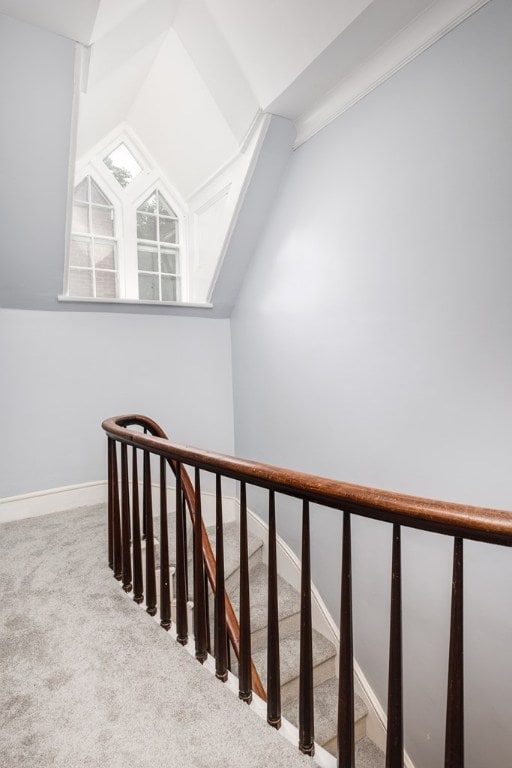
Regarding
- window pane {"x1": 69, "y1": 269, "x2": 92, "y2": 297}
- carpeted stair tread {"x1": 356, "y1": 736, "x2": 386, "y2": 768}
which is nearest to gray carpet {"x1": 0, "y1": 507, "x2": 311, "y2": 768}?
carpeted stair tread {"x1": 356, "y1": 736, "x2": 386, "y2": 768}

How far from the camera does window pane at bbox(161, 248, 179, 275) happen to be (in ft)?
12.7

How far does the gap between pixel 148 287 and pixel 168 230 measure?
608mm

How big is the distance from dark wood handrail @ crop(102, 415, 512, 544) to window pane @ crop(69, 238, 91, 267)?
2.82 meters

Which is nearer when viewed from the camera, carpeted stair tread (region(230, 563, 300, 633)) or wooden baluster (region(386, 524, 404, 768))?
wooden baluster (region(386, 524, 404, 768))

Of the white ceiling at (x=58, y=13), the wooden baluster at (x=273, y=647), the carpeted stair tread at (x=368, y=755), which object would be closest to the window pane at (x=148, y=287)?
the white ceiling at (x=58, y=13)

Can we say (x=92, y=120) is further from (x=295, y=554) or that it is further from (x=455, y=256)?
(x=295, y=554)

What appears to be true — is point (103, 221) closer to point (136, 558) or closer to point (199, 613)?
point (136, 558)

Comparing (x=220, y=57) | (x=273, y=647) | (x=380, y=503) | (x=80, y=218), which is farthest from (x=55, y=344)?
(x=380, y=503)

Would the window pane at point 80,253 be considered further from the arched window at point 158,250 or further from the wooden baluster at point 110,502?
the wooden baluster at point 110,502

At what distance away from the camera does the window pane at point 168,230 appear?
3.86m

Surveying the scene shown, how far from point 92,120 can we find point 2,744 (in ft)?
12.0

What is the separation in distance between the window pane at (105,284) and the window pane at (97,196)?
1.98 ft

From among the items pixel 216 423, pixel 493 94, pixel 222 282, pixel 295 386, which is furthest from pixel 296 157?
pixel 216 423

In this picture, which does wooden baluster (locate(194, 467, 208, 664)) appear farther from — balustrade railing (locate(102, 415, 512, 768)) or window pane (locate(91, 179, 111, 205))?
window pane (locate(91, 179, 111, 205))
